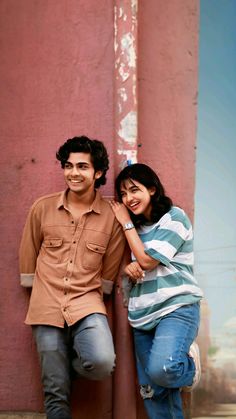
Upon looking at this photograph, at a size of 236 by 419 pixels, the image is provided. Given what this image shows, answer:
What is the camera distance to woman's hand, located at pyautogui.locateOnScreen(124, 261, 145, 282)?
289cm

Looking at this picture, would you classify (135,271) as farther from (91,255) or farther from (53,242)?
(53,242)

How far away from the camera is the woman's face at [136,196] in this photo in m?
2.94

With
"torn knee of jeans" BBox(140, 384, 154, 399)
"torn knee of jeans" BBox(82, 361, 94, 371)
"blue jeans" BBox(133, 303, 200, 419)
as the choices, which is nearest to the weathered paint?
"blue jeans" BBox(133, 303, 200, 419)

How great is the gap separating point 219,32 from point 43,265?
1898mm

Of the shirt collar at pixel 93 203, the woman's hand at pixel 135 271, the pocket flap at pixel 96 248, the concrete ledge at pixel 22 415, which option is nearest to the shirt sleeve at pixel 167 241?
the woman's hand at pixel 135 271

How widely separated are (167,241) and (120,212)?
0.36 m

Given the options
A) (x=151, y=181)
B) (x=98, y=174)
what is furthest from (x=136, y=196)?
(x=98, y=174)

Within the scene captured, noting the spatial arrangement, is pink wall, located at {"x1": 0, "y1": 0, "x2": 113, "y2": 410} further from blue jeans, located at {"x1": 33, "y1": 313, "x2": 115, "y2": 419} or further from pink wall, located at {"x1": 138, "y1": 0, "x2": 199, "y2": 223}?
blue jeans, located at {"x1": 33, "y1": 313, "x2": 115, "y2": 419}

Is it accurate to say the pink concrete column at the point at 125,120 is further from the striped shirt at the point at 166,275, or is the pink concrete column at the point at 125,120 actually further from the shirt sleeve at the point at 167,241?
the shirt sleeve at the point at 167,241

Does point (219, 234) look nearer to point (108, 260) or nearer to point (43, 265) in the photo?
point (108, 260)

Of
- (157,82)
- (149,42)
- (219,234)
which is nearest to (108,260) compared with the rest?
(219,234)

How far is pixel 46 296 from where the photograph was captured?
2934 millimetres

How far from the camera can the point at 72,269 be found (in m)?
2.94

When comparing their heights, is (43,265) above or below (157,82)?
below
